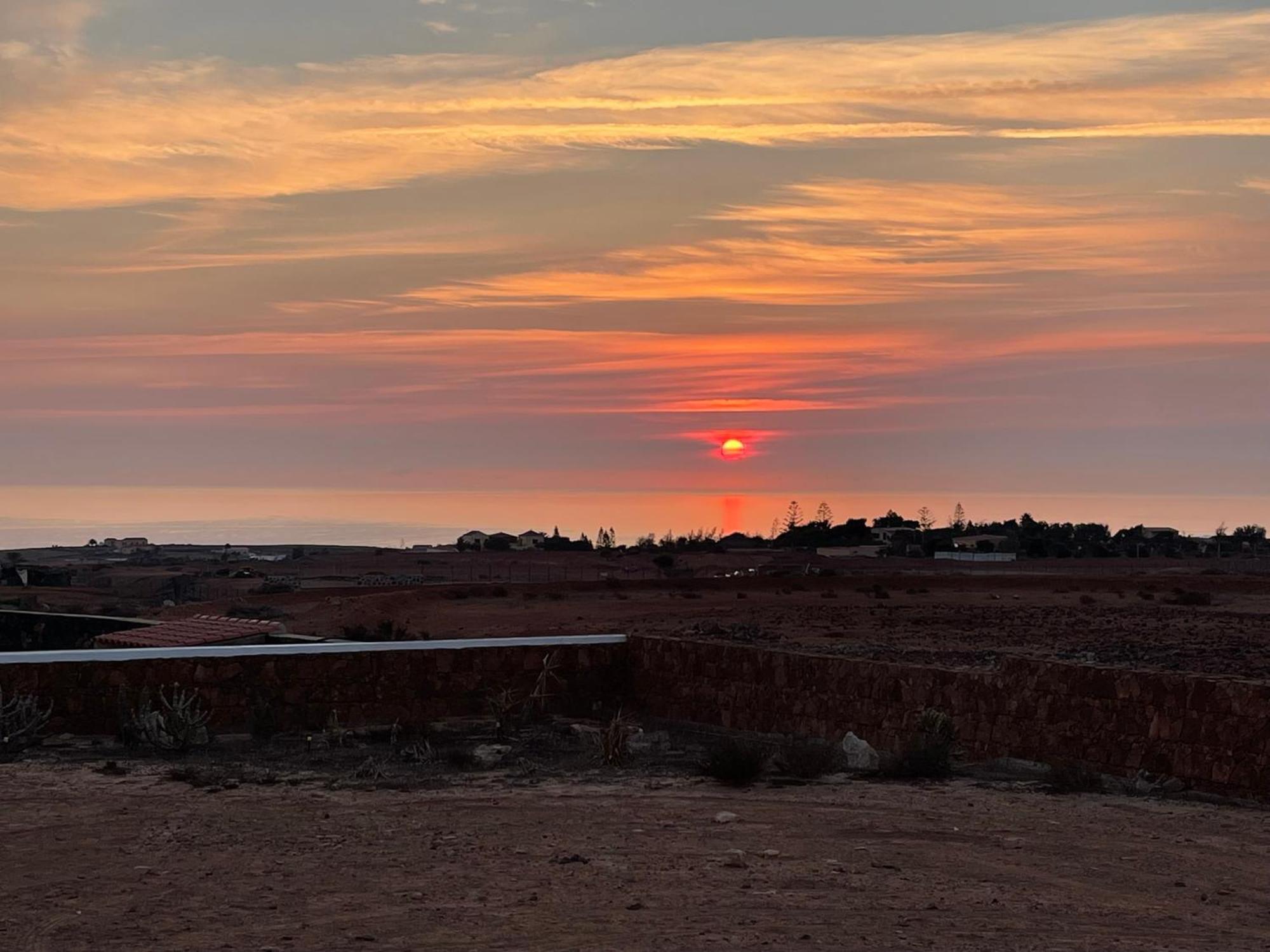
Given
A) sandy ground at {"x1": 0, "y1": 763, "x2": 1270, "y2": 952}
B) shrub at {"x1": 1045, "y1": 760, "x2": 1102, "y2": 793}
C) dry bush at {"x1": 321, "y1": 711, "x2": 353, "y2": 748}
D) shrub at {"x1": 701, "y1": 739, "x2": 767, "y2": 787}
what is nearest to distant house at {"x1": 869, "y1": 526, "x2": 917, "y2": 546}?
dry bush at {"x1": 321, "y1": 711, "x2": 353, "y2": 748}

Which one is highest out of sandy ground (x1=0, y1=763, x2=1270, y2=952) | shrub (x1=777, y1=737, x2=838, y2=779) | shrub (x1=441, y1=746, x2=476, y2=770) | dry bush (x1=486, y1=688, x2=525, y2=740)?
dry bush (x1=486, y1=688, x2=525, y2=740)

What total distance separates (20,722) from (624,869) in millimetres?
8679

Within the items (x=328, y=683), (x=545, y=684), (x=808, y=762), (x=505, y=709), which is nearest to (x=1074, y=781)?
(x=808, y=762)

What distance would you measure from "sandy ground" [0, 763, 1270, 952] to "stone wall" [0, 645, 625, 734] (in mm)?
3356

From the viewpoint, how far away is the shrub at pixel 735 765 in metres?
14.4

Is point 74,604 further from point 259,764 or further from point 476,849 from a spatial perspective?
point 476,849

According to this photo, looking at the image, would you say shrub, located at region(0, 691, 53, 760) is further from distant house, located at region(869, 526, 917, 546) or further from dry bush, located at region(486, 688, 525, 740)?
distant house, located at region(869, 526, 917, 546)

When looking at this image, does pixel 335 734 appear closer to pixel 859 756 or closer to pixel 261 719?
pixel 261 719

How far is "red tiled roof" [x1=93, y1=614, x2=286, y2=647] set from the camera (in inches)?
875

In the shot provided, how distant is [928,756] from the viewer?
1458 cm

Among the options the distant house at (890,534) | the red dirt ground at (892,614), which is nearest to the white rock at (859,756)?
the red dirt ground at (892,614)

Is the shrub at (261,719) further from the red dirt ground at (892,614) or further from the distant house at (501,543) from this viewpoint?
the distant house at (501,543)

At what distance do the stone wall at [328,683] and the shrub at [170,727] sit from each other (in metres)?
0.54


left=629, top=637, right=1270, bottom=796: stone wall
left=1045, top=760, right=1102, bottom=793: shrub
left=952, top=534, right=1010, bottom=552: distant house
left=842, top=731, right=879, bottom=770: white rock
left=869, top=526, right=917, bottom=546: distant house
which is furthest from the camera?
left=869, top=526, right=917, bottom=546: distant house
